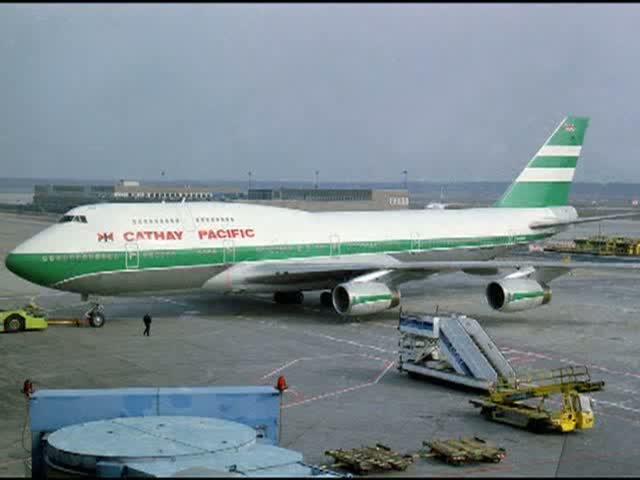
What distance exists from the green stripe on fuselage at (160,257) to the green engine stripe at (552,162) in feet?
37.2

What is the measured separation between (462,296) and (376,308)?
1092 centimetres

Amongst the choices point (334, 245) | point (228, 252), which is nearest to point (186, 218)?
point (228, 252)

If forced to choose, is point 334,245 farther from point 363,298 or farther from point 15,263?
point 15,263

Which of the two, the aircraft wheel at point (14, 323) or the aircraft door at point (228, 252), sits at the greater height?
the aircraft door at point (228, 252)

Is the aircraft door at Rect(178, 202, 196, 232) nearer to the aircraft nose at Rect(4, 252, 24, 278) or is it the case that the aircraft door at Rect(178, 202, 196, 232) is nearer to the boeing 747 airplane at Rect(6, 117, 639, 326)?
the boeing 747 airplane at Rect(6, 117, 639, 326)

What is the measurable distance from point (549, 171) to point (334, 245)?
15.7 m

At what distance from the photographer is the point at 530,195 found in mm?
49812

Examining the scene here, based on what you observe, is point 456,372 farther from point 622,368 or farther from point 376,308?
point 376,308

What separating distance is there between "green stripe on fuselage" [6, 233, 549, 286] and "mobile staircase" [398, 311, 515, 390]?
11325 millimetres

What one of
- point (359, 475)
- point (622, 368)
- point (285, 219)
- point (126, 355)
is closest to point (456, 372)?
point (622, 368)

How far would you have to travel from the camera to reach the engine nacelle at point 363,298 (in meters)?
35.4

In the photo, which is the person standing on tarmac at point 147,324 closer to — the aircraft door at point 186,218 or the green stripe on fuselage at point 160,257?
the green stripe on fuselage at point 160,257

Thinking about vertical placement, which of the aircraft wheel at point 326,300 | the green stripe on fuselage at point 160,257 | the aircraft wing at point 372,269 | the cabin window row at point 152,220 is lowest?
the aircraft wheel at point 326,300

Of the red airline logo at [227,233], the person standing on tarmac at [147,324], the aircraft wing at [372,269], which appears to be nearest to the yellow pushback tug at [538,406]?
the aircraft wing at [372,269]
